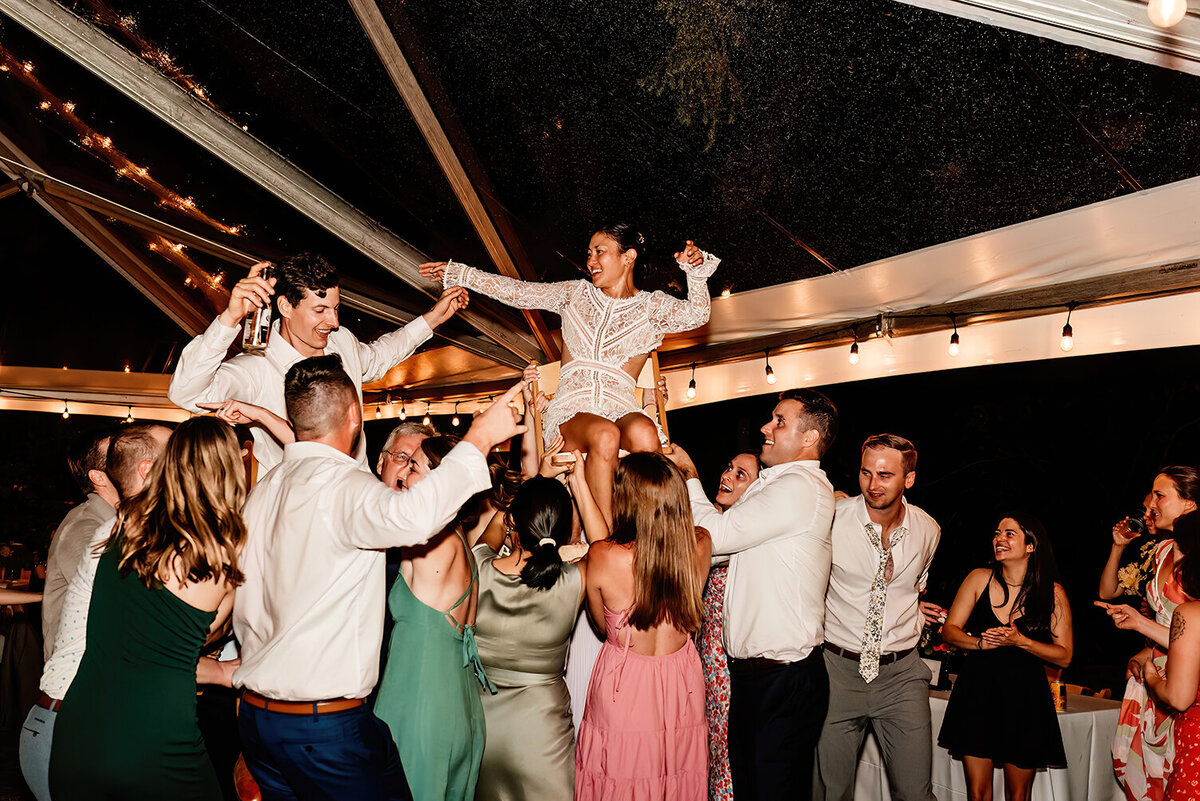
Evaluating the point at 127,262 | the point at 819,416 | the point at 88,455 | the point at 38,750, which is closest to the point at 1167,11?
the point at 819,416

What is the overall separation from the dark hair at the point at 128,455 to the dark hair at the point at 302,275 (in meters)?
0.76

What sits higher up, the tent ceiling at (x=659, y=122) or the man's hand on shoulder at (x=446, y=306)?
the tent ceiling at (x=659, y=122)

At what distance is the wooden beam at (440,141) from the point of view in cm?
343

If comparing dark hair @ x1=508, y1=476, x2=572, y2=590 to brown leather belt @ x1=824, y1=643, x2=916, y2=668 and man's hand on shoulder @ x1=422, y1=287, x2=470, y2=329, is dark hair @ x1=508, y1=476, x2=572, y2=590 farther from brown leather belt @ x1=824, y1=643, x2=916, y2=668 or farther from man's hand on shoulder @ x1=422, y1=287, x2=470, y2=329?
brown leather belt @ x1=824, y1=643, x2=916, y2=668

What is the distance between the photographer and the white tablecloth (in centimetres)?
407

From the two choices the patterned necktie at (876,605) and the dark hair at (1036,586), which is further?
the dark hair at (1036,586)

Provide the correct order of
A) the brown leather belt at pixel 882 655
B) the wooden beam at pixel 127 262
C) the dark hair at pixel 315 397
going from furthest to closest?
1. the wooden beam at pixel 127 262
2. the brown leather belt at pixel 882 655
3. the dark hair at pixel 315 397

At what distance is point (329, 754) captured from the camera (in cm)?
224

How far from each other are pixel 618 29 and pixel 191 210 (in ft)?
8.46

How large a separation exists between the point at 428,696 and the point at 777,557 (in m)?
1.43

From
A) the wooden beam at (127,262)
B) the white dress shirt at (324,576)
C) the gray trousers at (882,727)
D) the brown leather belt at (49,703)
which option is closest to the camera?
the white dress shirt at (324,576)

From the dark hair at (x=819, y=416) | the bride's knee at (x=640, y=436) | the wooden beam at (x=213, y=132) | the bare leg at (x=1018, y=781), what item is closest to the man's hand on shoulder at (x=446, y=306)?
the bride's knee at (x=640, y=436)

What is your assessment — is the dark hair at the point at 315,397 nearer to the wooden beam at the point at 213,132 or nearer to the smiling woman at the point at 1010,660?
the wooden beam at the point at 213,132

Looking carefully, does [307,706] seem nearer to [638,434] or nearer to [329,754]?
[329,754]
